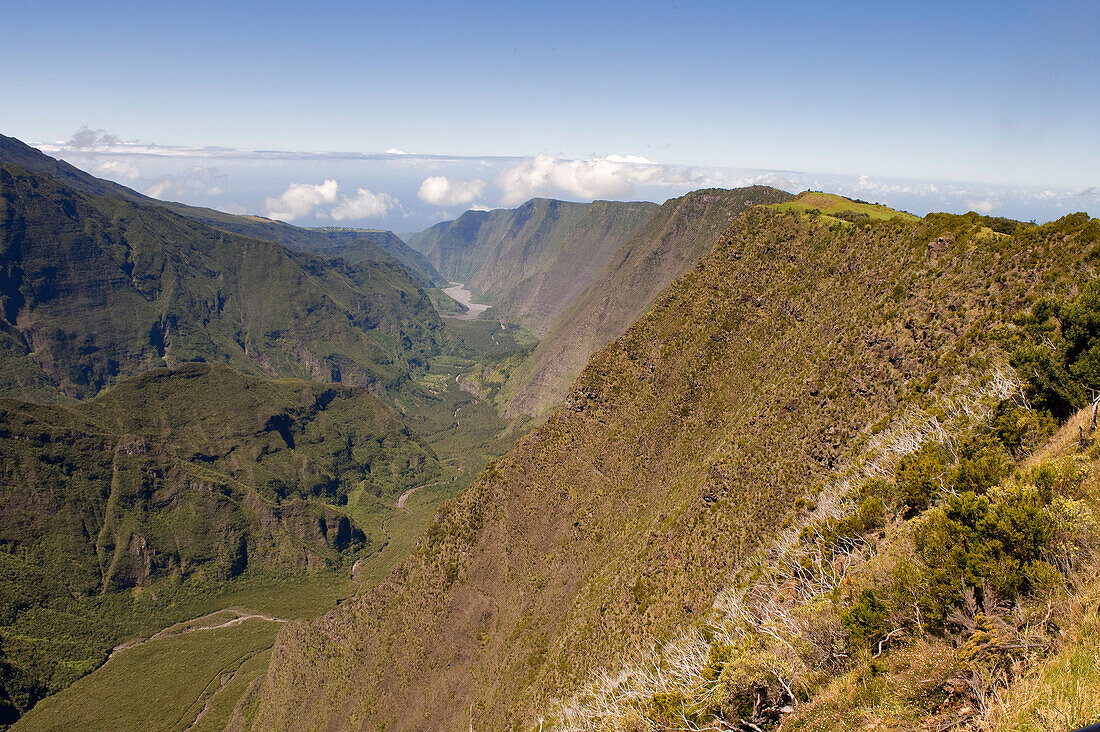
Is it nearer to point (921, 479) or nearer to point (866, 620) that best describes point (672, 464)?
point (921, 479)

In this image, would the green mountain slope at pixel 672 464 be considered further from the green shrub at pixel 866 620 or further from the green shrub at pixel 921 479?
the green shrub at pixel 866 620

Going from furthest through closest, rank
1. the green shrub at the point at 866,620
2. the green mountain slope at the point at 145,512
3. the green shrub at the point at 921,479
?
1. the green mountain slope at the point at 145,512
2. the green shrub at the point at 921,479
3. the green shrub at the point at 866,620

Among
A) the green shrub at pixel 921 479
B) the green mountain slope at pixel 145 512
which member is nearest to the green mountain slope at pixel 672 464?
the green shrub at pixel 921 479

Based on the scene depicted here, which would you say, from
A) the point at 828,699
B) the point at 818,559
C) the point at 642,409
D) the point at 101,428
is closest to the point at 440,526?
the point at 642,409

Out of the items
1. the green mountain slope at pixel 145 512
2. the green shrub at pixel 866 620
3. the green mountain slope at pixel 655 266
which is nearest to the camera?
the green shrub at pixel 866 620

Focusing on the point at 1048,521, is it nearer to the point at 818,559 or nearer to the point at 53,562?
the point at 818,559

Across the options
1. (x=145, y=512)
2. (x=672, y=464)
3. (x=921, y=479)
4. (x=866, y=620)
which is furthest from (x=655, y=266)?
(x=866, y=620)
